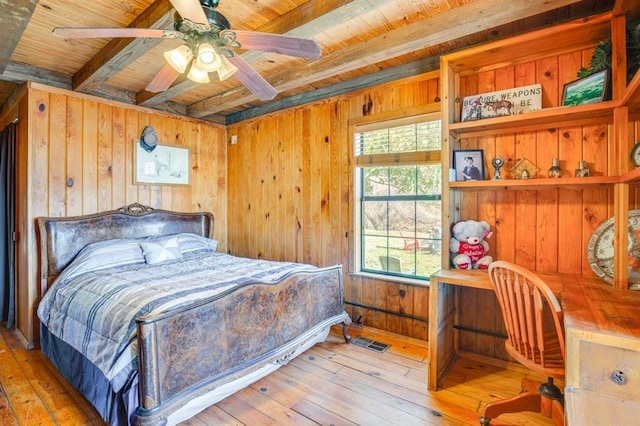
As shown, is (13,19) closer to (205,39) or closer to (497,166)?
(205,39)

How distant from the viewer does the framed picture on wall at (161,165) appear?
3605 mm

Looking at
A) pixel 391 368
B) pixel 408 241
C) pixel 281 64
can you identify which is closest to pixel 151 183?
pixel 281 64

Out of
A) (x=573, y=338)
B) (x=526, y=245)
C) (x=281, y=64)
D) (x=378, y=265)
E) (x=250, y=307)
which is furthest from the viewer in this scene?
(x=378, y=265)

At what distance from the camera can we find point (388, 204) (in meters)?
3.12

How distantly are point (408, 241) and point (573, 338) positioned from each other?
1.83 meters

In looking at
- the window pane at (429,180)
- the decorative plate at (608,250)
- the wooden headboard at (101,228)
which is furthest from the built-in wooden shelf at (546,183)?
the wooden headboard at (101,228)

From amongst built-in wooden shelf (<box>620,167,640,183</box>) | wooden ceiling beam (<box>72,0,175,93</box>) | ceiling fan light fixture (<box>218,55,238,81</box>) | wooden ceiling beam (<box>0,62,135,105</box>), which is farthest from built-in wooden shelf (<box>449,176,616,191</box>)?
wooden ceiling beam (<box>0,62,135,105</box>)

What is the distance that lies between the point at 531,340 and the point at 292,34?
226 centimetres

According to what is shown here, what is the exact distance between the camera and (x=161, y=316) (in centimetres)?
164

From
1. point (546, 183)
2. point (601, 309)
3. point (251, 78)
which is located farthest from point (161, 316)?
point (546, 183)

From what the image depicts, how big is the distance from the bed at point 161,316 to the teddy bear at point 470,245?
103 centimetres

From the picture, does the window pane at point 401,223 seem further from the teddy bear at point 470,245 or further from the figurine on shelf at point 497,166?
the figurine on shelf at point 497,166

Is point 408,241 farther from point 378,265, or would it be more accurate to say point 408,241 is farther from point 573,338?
point 573,338

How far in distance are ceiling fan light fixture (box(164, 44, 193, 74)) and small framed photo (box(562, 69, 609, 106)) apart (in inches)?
94.4
